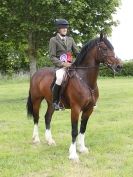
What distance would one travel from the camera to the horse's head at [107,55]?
8.97 meters

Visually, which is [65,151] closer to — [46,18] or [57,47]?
[57,47]

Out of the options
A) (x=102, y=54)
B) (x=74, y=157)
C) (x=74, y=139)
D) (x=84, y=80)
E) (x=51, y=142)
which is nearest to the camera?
(x=74, y=157)

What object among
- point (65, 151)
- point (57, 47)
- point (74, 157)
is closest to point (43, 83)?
point (57, 47)

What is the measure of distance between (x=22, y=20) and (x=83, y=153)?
48.9ft

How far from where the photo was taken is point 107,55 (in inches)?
358

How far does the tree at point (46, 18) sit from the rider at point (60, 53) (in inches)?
470

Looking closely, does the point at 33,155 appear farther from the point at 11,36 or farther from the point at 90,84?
the point at 11,36

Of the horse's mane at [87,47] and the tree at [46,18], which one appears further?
the tree at [46,18]

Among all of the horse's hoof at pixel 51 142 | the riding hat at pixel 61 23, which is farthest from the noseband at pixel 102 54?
the horse's hoof at pixel 51 142

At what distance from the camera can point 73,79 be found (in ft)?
31.1

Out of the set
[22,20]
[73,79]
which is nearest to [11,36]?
[22,20]

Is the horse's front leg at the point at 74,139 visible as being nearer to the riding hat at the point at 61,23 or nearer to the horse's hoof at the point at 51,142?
the horse's hoof at the point at 51,142

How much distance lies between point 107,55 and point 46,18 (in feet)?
47.7

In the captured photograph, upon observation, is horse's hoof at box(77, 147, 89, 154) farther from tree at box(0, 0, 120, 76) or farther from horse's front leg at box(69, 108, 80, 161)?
tree at box(0, 0, 120, 76)
